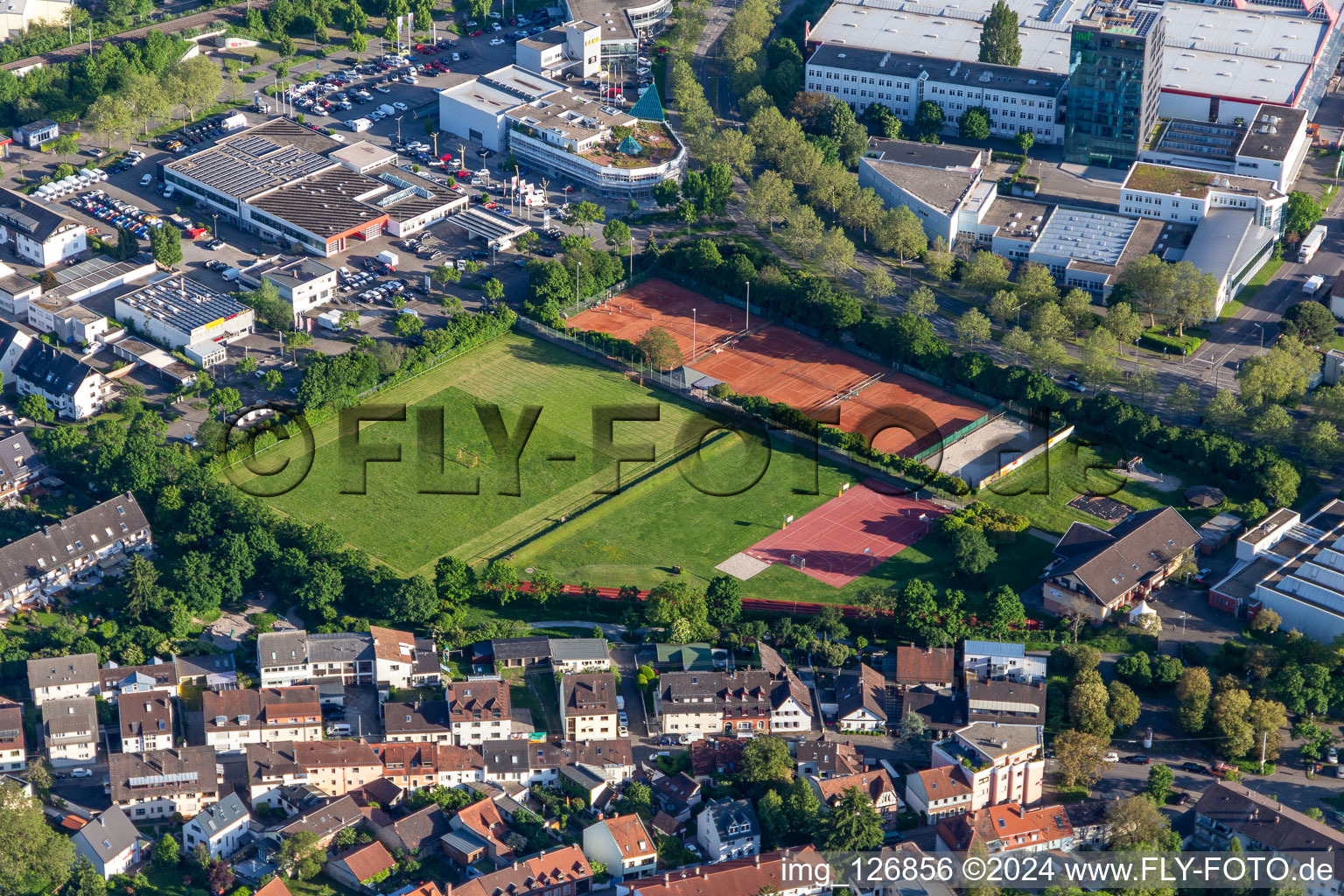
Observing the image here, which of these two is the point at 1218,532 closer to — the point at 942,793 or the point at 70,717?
the point at 942,793

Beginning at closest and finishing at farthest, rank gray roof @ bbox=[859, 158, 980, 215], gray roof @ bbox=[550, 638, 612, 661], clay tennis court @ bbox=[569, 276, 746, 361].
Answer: gray roof @ bbox=[550, 638, 612, 661] → clay tennis court @ bbox=[569, 276, 746, 361] → gray roof @ bbox=[859, 158, 980, 215]

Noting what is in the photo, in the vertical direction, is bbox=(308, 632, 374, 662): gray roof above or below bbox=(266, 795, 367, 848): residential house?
above

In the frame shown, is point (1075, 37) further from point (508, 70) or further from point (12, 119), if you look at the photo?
point (12, 119)

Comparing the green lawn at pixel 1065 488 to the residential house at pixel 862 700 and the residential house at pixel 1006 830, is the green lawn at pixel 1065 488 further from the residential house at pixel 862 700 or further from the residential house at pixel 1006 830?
the residential house at pixel 1006 830

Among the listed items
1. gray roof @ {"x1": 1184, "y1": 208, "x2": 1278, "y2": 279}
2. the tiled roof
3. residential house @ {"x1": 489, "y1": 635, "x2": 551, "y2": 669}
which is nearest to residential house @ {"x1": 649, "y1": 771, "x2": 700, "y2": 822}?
residential house @ {"x1": 489, "y1": 635, "x2": 551, "y2": 669}

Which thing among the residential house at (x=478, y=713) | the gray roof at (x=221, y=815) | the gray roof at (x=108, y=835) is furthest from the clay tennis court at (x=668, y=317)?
the gray roof at (x=108, y=835)

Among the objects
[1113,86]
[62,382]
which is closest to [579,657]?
[62,382]

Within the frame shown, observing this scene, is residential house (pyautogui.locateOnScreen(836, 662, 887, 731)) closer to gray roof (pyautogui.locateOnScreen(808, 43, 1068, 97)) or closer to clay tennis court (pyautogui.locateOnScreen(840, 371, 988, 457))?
clay tennis court (pyautogui.locateOnScreen(840, 371, 988, 457))

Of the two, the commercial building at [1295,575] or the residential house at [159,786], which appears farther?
the commercial building at [1295,575]
